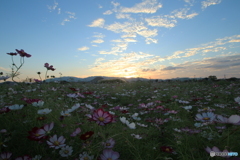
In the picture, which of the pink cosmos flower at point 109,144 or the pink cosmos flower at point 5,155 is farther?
the pink cosmos flower at point 109,144

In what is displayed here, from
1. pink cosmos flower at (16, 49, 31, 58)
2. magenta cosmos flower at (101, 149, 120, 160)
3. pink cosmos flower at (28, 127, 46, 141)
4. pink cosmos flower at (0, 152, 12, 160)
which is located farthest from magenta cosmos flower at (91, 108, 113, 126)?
pink cosmos flower at (16, 49, 31, 58)

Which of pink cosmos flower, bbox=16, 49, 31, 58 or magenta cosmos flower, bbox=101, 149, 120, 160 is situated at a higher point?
pink cosmos flower, bbox=16, 49, 31, 58

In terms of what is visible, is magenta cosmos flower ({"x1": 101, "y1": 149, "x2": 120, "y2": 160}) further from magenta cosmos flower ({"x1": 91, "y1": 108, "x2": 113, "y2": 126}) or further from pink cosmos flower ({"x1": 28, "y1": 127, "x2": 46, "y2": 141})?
pink cosmos flower ({"x1": 28, "y1": 127, "x2": 46, "y2": 141})

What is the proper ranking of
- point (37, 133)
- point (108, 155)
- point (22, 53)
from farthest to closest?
point (22, 53), point (37, 133), point (108, 155)

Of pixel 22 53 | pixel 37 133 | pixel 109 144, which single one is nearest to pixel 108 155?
pixel 109 144

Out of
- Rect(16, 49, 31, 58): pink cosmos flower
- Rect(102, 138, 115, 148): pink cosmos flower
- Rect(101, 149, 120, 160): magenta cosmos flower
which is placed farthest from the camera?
Rect(16, 49, 31, 58): pink cosmos flower

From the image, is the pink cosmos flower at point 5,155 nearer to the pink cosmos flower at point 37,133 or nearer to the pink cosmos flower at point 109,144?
the pink cosmos flower at point 37,133

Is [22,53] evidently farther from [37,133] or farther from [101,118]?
[101,118]

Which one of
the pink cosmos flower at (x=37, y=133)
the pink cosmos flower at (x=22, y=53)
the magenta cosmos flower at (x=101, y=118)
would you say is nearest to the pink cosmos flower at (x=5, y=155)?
the pink cosmos flower at (x=37, y=133)

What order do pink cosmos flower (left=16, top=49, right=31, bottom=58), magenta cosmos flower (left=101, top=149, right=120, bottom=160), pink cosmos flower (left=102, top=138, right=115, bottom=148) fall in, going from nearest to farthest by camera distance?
magenta cosmos flower (left=101, top=149, right=120, bottom=160)
pink cosmos flower (left=102, top=138, right=115, bottom=148)
pink cosmos flower (left=16, top=49, right=31, bottom=58)

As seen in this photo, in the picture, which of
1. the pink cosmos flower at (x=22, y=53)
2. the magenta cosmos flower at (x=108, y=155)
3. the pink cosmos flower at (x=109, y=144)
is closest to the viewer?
the magenta cosmos flower at (x=108, y=155)

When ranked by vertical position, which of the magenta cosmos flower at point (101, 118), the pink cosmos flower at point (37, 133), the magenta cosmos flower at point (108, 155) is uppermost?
the magenta cosmos flower at point (101, 118)

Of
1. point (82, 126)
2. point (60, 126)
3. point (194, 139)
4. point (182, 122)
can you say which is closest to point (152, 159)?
point (194, 139)

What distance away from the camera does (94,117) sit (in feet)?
3.88
